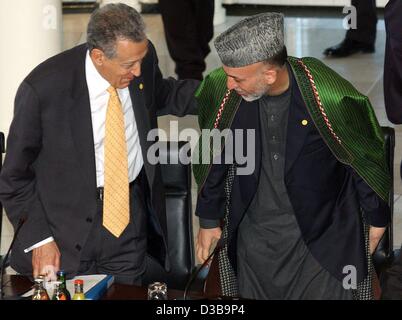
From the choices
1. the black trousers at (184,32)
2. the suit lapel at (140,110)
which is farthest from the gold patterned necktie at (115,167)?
the black trousers at (184,32)

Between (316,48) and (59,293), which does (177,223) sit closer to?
(59,293)

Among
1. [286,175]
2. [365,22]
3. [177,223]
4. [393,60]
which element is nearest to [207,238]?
[177,223]

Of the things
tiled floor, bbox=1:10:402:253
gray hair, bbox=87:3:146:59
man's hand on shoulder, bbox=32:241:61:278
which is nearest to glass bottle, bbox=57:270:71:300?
man's hand on shoulder, bbox=32:241:61:278

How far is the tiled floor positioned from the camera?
31.2 feet

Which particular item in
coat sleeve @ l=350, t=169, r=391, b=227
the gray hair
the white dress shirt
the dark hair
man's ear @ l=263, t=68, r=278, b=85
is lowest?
coat sleeve @ l=350, t=169, r=391, b=227

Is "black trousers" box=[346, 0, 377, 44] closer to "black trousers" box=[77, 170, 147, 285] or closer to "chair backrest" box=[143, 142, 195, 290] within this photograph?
"chair backrest" box=[143, 142, 195, 290]

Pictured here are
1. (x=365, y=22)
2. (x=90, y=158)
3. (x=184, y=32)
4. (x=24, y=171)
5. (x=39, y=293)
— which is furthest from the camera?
(x=365, y=22)

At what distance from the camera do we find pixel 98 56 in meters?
4.61

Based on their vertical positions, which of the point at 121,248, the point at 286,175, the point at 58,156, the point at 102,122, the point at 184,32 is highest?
the point at 184,32

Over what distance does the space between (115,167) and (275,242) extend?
0.76 meters

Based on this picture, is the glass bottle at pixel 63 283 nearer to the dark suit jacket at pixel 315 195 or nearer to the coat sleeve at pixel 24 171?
the coat sleeve at pixel 24 171
